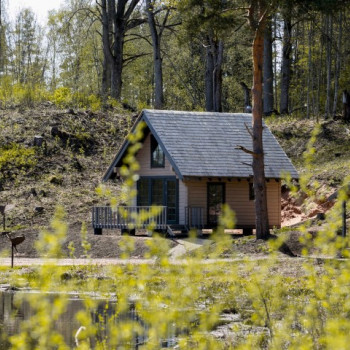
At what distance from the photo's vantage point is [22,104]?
51.0m

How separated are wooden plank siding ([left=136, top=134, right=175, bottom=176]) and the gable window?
16 centimetres

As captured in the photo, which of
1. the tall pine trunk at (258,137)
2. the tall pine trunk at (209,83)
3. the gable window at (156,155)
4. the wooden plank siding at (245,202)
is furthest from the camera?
the tall pine trunk at (209,83)

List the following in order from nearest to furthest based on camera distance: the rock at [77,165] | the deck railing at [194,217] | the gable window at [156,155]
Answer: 1. the deck railing at [194,217]
2. the gable window at [156,155]
3. the rock at [77,165]

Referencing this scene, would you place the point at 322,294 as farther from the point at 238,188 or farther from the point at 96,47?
the point at 96,47

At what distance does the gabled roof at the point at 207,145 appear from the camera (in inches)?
1358

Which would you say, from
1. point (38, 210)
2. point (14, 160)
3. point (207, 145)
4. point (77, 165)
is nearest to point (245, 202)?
point (207, 145)

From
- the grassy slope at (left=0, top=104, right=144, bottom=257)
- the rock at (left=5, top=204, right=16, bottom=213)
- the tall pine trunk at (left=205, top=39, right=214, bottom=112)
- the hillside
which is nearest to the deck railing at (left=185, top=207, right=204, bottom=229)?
the hillside

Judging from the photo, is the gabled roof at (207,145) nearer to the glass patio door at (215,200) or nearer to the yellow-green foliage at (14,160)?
the glass patio door at (215,200)

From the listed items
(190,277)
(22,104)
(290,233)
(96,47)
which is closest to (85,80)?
(96,47)

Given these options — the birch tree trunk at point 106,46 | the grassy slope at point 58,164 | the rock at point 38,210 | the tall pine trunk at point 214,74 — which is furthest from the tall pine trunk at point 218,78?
the rock at point 38,210

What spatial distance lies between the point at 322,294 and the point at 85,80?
72847mm

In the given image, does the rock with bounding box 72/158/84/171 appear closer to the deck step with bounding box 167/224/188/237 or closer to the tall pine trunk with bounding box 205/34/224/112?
the tall pine trunk with bounding box 205/34/224/112

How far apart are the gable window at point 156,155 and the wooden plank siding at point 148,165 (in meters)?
0.16

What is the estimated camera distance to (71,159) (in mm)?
45406
